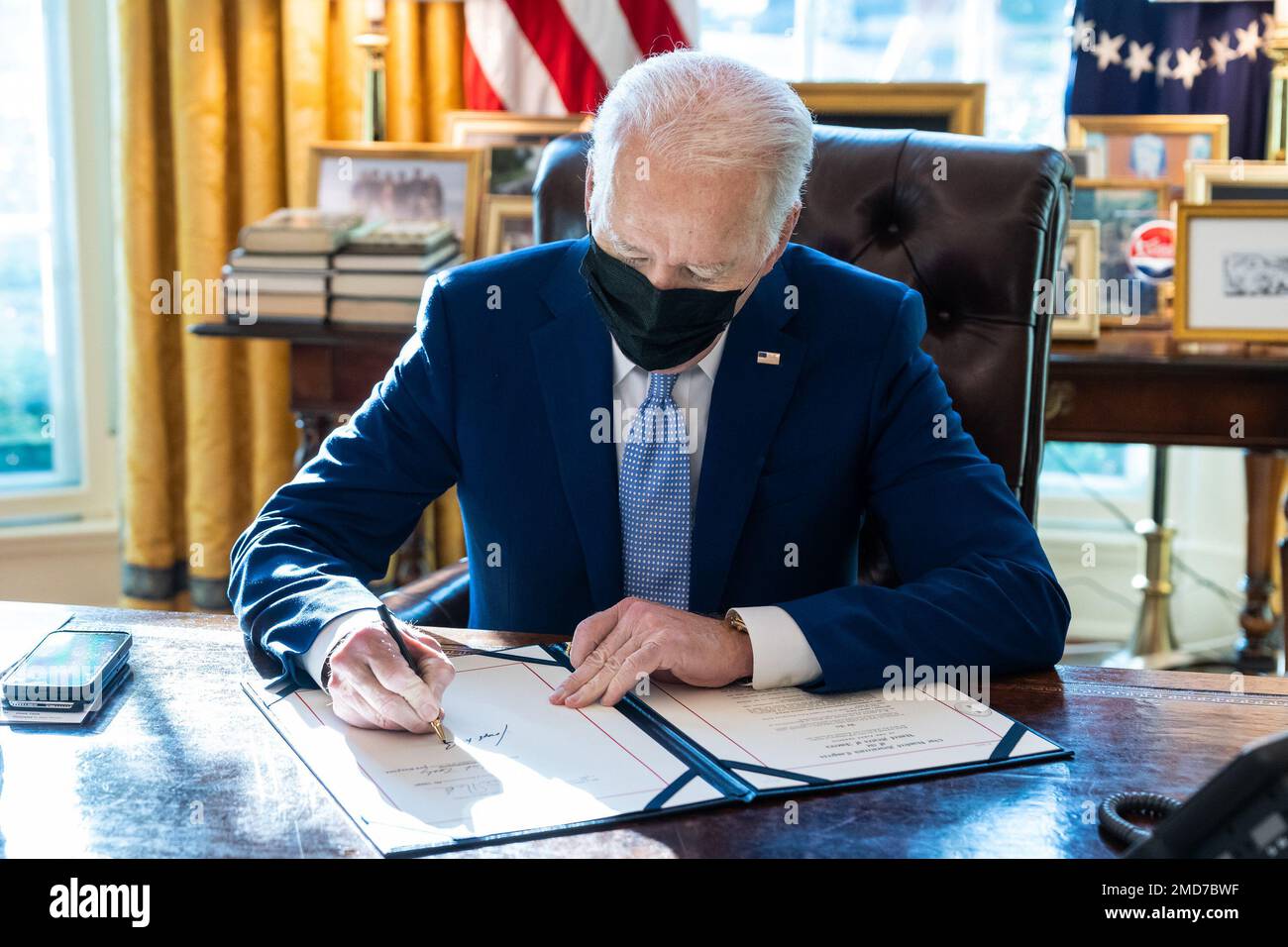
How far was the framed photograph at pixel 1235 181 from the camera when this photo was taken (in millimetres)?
2777

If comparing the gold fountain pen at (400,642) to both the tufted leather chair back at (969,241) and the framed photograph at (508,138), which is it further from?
the framed photograph at (508,138)

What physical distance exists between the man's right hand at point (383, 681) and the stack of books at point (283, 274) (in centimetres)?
165

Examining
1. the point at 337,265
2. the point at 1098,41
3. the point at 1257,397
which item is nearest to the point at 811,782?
the point at 1257,397

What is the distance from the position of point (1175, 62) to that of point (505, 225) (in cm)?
159

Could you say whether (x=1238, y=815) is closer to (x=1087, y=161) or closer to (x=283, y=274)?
(x=283, y=274)

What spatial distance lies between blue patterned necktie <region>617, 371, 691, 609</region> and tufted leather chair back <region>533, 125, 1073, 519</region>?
1.47 ft

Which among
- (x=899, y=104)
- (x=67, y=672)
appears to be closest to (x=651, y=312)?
(x=67, y=672)

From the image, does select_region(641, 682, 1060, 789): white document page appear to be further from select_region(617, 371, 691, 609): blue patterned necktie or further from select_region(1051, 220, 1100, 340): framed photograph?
select_region(1051, 220, 1100, 340): framed photograph

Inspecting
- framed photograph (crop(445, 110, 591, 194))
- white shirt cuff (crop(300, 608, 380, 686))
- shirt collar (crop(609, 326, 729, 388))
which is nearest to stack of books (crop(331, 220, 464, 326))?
framed photograph (crop(445, 110, 591, 194))

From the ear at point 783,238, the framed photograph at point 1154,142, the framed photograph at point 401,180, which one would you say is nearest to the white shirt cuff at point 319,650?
the ear at point 783,238
